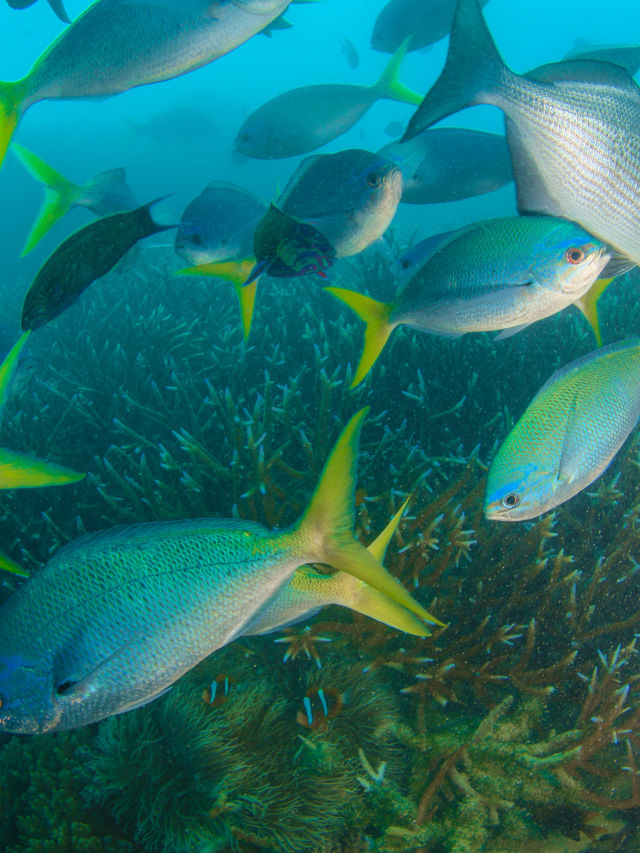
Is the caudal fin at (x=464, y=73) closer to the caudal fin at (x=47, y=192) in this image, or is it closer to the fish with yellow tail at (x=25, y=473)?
the fish with yellow tail at (x=25, y=473)

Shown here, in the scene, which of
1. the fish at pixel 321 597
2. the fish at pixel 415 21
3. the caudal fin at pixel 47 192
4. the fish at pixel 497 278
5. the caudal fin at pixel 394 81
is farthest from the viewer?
the fish at pixel 415 21

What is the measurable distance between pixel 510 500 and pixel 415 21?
770cm

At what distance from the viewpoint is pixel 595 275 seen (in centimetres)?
195

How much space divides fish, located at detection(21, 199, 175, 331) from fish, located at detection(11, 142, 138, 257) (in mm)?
1090

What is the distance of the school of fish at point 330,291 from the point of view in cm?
134

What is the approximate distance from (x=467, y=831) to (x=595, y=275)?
93.9 inches

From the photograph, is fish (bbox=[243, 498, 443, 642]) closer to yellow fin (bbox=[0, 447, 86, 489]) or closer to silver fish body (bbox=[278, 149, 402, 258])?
yellow fin (bbox=[0, 447, 86, 489])

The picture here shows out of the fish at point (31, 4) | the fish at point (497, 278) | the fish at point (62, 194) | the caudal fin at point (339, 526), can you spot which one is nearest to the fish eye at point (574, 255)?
the fish at point (497, 278)

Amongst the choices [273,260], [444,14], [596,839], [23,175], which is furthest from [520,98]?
[23,175]

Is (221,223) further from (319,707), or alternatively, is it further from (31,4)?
(319,707)

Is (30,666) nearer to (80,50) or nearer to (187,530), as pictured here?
(187,530)

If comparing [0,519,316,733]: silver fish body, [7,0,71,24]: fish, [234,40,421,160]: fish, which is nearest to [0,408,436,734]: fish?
[0,519,316,733]: silver fish body

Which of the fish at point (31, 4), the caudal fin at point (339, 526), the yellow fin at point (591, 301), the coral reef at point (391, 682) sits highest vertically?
the fish at point (31, 4)

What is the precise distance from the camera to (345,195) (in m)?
2.36
